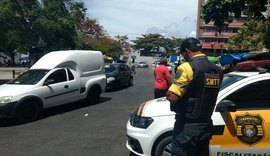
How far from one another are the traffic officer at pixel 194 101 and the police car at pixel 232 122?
1120 mm

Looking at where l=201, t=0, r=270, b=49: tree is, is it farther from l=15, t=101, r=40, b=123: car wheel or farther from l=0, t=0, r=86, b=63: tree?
l=0, t=0, r=86, b=63: tree

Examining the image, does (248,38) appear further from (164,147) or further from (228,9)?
(164,147)

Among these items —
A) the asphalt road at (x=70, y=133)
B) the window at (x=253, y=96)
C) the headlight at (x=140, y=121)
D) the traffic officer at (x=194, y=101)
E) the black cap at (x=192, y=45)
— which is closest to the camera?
the traffic officer at (x=194, y=101)

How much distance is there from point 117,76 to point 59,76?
7564 millimetres

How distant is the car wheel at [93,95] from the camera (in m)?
13.3

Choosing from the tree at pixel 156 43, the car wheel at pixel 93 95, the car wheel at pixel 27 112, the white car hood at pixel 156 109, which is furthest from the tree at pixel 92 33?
the tree at pixel 156 43

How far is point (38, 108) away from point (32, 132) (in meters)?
1.78

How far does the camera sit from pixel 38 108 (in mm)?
10492

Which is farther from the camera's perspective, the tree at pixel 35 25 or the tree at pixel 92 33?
the tree at pixel 92 33

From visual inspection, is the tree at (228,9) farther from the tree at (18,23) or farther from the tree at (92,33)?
the tree at (92,33)

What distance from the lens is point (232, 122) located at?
4945mm

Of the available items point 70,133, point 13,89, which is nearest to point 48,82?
point 13,89

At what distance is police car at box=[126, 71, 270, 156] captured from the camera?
16.1ft

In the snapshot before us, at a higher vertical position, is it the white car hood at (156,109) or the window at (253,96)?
the window at (253,96)
